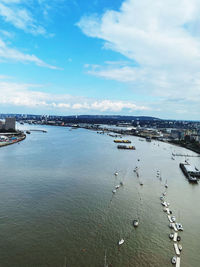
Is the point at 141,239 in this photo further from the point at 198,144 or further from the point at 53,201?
the point at 198,144

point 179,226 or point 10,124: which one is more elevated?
point 10,124

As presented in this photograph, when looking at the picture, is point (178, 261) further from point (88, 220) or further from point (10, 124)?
point (10, 124)

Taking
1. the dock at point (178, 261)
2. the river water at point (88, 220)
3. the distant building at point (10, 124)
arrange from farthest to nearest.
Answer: the distant building at point (10, 124) → the river water at point (88, 220) → the dock at point (178, 261)

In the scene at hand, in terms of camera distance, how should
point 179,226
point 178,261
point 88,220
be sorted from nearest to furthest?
point 178,261, point 179,226, point 88,220

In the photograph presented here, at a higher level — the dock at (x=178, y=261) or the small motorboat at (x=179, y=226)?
the small motorboat at (x=179, y=226)

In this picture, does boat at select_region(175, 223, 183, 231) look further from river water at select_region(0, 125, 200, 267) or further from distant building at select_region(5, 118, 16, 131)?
distant building at select_region(5, 118, 16, 131)

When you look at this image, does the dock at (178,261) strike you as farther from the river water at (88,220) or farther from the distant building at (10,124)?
the distant building at (10,124)

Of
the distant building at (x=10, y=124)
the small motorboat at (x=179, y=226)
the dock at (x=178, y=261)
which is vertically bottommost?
the dock at (x=178, y=261)

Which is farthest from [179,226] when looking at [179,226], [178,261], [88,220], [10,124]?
[10,124]

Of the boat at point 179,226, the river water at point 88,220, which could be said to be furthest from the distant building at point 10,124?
the boat at point 179,226

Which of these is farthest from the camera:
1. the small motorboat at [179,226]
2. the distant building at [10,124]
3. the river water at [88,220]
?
the distant building at [10,124]

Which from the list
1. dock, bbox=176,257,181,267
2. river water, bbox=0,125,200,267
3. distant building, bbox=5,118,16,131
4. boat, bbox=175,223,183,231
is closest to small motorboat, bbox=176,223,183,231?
boat, bbox=175,223,183,231
